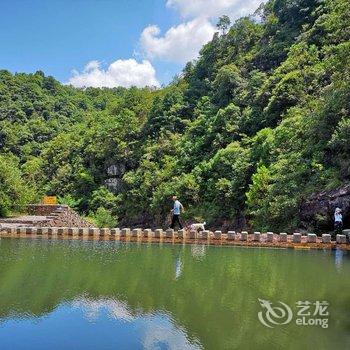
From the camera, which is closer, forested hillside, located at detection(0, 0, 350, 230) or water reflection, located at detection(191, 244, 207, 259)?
water reflection, located at detection(191, 244, 207, 259)

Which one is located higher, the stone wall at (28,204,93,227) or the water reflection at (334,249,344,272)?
the stone wall at (28,204,93,227)

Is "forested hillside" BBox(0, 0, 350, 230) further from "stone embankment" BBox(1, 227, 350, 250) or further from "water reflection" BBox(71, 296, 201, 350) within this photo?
"water reflection" BBox(71, 296, 201, 350)

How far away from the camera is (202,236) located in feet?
45.0

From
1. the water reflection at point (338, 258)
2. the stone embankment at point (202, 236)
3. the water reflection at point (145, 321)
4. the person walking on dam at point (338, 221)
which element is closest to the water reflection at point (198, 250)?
the stone embankment at point (202, 236)

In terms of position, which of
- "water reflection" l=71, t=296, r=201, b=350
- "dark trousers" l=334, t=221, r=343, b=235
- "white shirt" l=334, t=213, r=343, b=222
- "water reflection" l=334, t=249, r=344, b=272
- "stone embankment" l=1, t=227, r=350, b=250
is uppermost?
"white shirt" l=334, t=213, r=343, b=222

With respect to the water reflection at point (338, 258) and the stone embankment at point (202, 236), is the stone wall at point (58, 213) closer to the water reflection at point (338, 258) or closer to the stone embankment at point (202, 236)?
the stone embankment at point (202, 236)

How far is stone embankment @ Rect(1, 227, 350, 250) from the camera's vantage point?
1292 centimetres

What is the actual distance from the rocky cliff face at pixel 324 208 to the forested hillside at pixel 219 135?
484 millimetres

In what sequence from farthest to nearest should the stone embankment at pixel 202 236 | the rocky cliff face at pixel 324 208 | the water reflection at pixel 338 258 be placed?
1. the rocky cliff face at pixel 324 208
2. the stone embankment at pixel 202 236
3. the water reflection at pixel 338 258
